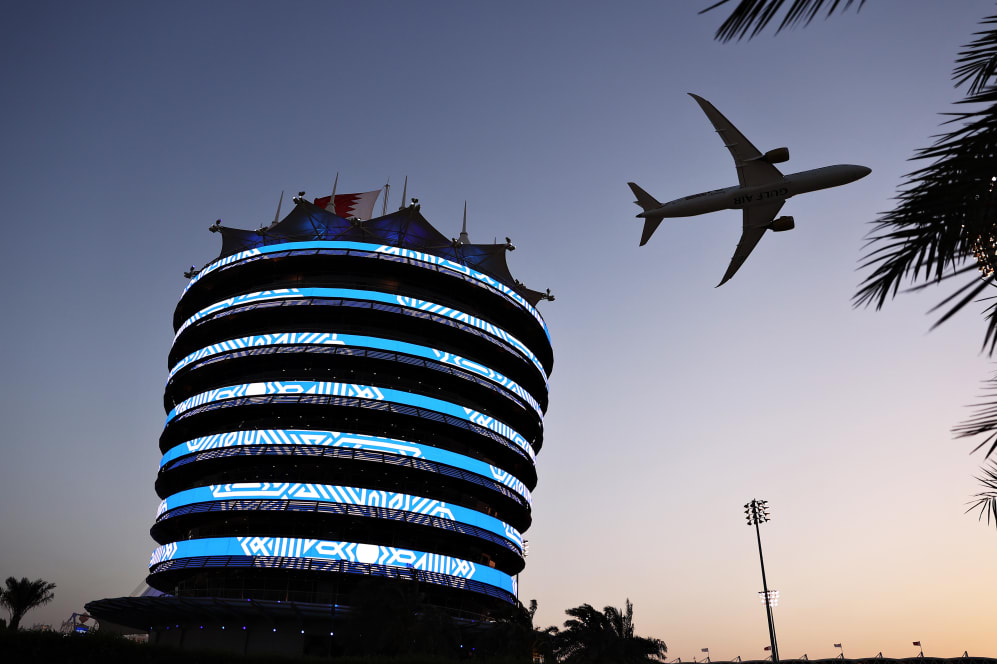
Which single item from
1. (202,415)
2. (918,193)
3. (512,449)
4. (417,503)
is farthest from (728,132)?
(202,415)

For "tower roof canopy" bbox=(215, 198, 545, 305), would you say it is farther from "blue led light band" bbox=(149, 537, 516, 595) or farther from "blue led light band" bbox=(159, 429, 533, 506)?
"blue led light band" bbox=(149, 537, 516, 595)

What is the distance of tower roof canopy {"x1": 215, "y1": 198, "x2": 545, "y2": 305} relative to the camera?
75062 millimetres

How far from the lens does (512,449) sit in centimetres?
7050

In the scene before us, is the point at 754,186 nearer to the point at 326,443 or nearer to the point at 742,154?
the point at 742,154

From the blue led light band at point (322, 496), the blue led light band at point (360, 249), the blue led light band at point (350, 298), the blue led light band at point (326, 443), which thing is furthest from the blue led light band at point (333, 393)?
the blue led light band at point (360, 249)

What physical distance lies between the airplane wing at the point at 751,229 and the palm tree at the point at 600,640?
3018 cm

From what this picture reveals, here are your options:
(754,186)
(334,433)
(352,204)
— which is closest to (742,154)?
(754,186)

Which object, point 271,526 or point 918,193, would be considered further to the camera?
point 271,526

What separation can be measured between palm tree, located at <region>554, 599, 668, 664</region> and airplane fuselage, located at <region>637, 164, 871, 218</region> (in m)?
28.6

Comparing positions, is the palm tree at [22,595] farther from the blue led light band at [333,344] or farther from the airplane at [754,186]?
the airplane at [754,186]

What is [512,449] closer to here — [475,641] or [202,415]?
[475,641]

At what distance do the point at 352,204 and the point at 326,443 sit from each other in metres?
32.7

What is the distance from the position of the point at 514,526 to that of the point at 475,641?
18.4 m

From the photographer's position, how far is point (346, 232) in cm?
7638
